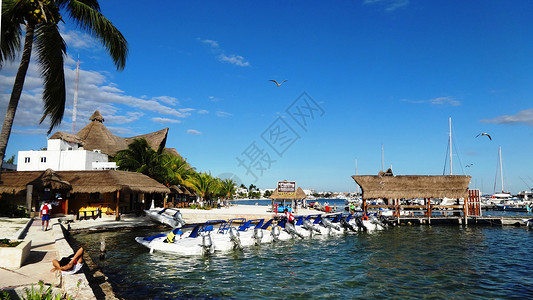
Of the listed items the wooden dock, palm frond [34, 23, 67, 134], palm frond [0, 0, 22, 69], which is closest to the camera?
palm frond [0, 0, 22, 69]

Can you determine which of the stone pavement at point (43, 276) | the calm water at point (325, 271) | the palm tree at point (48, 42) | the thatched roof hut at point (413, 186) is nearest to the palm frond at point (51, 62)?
the palm tree at point (48, 42)

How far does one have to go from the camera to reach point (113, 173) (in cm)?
3128

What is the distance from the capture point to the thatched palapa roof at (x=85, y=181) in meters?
28.5

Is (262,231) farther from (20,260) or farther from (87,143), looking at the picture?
(87,143)

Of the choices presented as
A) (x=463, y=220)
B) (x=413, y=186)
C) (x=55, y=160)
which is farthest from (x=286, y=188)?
(x=55, y=160)

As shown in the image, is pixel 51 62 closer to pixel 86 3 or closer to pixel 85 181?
pixel 86 3

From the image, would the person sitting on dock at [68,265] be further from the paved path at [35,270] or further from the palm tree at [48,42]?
the palm tree at [48,42]

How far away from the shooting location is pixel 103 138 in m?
52.8

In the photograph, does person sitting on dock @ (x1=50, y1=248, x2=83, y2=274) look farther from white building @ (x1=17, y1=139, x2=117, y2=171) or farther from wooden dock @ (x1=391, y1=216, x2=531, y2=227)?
wooden dock @ (x1=391, y1=216, x2=531, y2=227)

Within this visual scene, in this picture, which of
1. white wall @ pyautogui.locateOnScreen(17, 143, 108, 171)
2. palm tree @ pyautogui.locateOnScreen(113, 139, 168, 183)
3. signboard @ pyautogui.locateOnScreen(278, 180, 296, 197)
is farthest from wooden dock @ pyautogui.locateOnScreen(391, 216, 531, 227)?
white wall @ pyautogui.locateOnScreen(17, 143, 108, 171)

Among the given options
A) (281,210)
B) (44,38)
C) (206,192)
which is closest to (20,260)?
(44,38)

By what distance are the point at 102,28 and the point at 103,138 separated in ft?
144

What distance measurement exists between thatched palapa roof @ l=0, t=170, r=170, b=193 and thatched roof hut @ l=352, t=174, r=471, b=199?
78.4ft

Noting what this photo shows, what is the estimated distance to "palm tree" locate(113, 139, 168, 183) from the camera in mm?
40031
